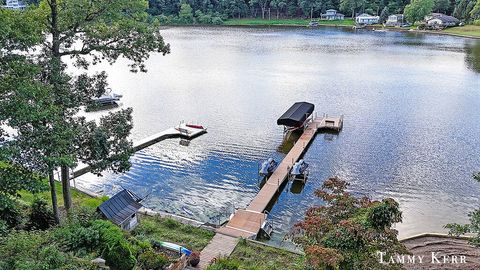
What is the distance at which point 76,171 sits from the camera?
2661 cm

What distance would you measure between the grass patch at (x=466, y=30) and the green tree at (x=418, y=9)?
26.3 ft

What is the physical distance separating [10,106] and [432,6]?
112456 mm

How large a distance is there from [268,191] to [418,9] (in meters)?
95.3

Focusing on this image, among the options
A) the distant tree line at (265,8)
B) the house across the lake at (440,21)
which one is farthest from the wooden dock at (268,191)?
the distant tree line at (265,8)

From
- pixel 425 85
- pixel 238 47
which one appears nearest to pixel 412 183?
pixel 425 85

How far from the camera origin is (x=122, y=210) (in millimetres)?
17984

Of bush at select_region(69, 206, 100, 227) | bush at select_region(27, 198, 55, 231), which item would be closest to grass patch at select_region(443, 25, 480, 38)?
bush at select_region(69, 206, 100, 227)

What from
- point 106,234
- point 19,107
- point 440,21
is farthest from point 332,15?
point 19,107

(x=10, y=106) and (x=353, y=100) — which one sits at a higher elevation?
(x=10, y=106)

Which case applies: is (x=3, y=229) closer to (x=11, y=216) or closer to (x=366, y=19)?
(x=11, y=216)

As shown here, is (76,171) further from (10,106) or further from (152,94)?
(152,94)

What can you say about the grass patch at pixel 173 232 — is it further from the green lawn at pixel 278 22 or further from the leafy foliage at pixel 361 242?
the green lawn at pixel 278 22

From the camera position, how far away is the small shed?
17.3 metres

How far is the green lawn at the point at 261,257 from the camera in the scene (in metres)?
15.7
